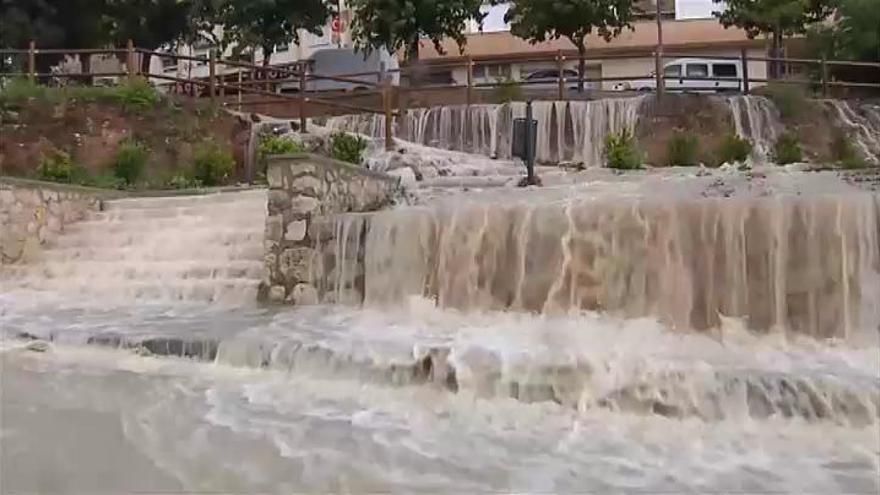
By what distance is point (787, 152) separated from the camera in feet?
47.0

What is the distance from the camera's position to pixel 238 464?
3.94 meters

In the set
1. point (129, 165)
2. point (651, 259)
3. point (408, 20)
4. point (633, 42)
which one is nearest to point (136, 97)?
point (129, 165)

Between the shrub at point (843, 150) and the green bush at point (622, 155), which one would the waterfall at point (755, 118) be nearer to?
the shrub at point (843, 150)

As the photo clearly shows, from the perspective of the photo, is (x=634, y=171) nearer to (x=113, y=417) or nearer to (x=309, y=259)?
(x=309, y=259)

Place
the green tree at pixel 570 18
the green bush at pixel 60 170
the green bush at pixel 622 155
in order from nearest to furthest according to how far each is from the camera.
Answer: the green bush at pixel 60 170
the green bush at pixel 622 155
the green tree at pixel 570 18

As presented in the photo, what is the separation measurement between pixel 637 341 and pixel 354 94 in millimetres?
11327

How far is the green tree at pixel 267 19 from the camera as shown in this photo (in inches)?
830

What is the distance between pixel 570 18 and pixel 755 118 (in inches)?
193

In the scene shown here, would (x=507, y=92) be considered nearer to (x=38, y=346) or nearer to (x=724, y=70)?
(x=724, y=70)

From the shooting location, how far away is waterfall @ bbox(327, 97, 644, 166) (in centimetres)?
1575

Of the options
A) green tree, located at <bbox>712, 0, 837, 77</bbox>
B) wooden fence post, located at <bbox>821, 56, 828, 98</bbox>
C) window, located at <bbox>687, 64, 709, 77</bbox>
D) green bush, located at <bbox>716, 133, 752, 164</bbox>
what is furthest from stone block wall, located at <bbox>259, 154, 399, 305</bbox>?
window, located at <bbox>687, 64, 709, 77</bbox>

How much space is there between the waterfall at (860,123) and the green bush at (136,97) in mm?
10783

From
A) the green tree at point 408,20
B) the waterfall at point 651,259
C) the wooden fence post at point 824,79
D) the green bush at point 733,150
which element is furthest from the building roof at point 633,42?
the waterfall at point 651,259

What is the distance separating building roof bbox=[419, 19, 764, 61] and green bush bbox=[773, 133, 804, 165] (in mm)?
13822
